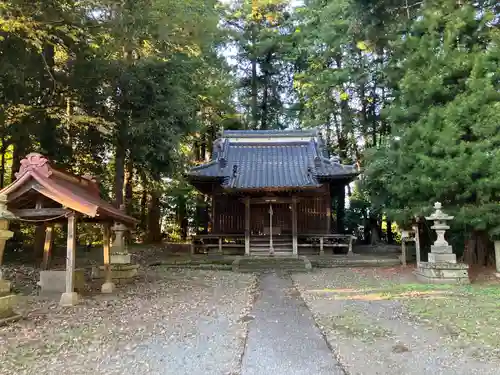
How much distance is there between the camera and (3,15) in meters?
7.49

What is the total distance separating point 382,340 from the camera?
5172mm

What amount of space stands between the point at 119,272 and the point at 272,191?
24.5ft

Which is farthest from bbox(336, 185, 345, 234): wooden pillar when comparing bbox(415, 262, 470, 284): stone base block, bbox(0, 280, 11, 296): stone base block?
bbox(0, 280, 11, 296): stone base block

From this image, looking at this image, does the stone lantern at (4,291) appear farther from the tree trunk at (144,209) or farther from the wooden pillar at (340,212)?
the wooden pillar at (340,212)

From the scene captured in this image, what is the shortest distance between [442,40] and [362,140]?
12300mm

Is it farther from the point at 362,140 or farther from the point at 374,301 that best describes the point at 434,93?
the point at 362,140

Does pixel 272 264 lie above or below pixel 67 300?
below

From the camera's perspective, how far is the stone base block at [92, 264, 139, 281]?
33.3ft

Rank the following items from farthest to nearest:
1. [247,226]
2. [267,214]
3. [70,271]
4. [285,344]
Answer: [267,214]
[247,226]
[70,271]
[285,344]

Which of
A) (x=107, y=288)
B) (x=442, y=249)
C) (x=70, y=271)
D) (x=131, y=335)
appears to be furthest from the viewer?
(x=442, y=249)

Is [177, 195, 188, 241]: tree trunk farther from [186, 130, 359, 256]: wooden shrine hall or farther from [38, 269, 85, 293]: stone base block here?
[38, 269, 85, 293]: stone base block

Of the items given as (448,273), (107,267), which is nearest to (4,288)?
(107,267)

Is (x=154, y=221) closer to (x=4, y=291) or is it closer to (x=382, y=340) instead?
(x=4, y=291)

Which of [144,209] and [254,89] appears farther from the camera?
[254,89]
